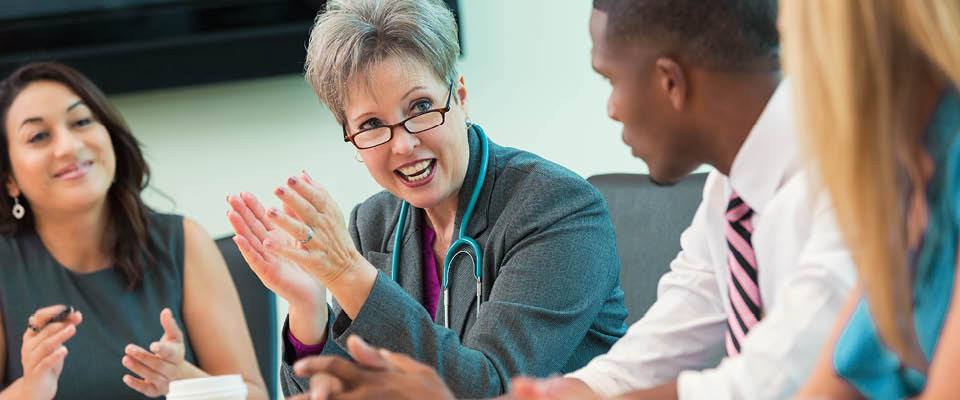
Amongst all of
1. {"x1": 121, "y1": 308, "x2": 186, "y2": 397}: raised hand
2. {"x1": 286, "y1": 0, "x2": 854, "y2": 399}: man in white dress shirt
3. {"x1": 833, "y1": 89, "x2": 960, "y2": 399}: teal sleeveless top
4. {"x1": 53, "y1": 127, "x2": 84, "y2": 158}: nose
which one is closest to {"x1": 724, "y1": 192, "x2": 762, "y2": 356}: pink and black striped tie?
Result: {"x1": 286, "y1": 0, "x2": 854, "y2": 399}: man in white dress shirt

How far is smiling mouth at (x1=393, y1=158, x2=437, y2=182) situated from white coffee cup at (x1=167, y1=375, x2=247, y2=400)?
0.60 metres

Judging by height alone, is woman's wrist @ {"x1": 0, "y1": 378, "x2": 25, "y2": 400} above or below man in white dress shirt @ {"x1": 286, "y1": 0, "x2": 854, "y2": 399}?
below

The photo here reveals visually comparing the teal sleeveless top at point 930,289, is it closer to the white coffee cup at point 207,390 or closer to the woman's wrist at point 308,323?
the white coffee cup at point 207,390

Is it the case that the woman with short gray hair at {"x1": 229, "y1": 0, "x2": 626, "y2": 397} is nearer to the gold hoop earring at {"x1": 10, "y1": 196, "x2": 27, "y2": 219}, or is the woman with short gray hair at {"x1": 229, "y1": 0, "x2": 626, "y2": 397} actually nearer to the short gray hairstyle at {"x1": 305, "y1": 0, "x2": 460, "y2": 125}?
the short gray hairstyle at {"x1": 305, "y1": 0, "x2": 460, "y2": 125}

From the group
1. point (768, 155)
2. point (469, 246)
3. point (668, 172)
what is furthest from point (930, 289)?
point (469, 246)

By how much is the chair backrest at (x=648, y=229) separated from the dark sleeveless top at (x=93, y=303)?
0.98m

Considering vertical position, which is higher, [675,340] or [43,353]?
[675,340]

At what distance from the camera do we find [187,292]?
9.39 ft

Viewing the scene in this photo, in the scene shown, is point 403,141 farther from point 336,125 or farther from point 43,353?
point 336,125

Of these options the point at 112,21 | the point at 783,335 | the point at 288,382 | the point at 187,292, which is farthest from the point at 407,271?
the point at 112,21

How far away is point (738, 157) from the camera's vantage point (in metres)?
1.46

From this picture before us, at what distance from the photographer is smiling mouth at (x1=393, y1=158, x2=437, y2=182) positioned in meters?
2.09

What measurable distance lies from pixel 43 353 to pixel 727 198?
133 centimetres

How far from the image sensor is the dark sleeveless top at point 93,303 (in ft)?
8.91
